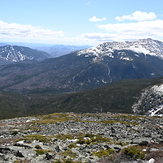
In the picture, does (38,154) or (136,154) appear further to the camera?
(38,154)

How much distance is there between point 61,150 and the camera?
1182 inches

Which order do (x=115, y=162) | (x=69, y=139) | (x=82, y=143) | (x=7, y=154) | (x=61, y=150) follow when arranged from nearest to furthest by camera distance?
(x=115, y=162)
(x=7, y=154)
(x=61, y=150)
(x=82, y=143)
(x=69, y=139)

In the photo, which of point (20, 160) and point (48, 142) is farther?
point (48, 142)

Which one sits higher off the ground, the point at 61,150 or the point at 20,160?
the point at 20,160

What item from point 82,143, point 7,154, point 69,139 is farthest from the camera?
point 69,139

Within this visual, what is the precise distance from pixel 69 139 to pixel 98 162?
1581 cm

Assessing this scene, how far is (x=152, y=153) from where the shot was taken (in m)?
25.0

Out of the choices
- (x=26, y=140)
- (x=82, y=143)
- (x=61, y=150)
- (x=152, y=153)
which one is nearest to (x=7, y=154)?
(x=61, y=150)

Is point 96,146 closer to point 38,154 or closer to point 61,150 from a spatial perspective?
point 61,150

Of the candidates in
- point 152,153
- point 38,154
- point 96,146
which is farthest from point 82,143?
point 152,153

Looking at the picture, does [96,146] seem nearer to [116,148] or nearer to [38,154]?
[116,148]

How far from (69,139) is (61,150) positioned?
8792 mm

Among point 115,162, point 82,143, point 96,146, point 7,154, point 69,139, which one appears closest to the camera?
point 115,162

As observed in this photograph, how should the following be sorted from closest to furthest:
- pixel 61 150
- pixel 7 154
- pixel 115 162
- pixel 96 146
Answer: pixel 115 162 < pixel 7 154 < pixel 61 150 < pixel 96 146
